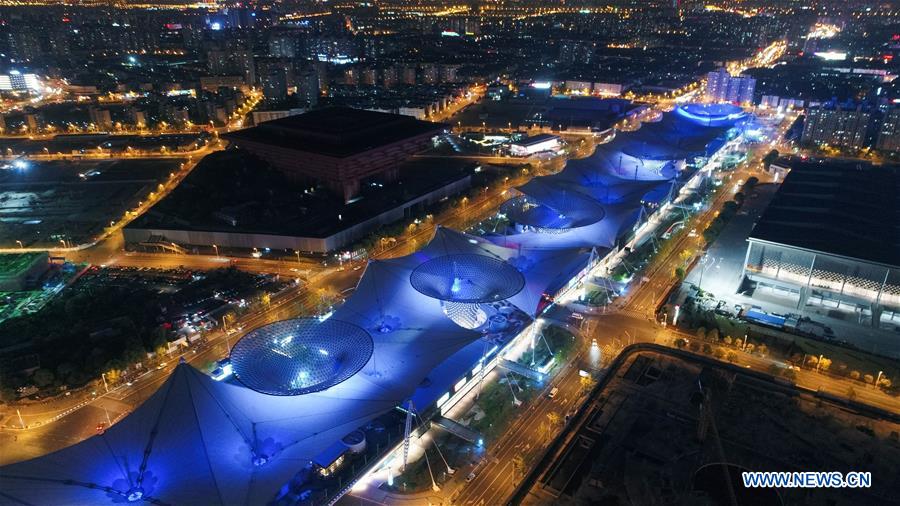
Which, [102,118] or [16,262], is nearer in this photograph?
[16,262]

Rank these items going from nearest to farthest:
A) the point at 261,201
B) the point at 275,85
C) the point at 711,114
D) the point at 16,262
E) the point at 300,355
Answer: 1. the point at 300,355
2. the point at 16,262
3. the point at 261,201
4. the point at 711,114
5. the point at 275,85

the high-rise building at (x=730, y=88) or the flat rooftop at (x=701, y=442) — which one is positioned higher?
the high-rise building at (x=730, y=88)

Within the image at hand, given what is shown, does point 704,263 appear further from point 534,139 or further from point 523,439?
point 534,139

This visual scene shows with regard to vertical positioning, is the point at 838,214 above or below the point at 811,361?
above

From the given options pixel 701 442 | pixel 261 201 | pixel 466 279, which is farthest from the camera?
pixel 261 201

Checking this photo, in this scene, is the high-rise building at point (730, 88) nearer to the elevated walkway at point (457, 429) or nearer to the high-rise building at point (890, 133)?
the high-rise building at point (890, 133)

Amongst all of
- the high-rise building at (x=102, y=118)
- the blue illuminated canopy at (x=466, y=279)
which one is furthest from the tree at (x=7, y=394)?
the high-rise building at (x=102, y=118)

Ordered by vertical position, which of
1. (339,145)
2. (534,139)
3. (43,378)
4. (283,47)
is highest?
(283,47)

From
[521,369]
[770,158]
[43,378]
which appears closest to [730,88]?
[770,158]
